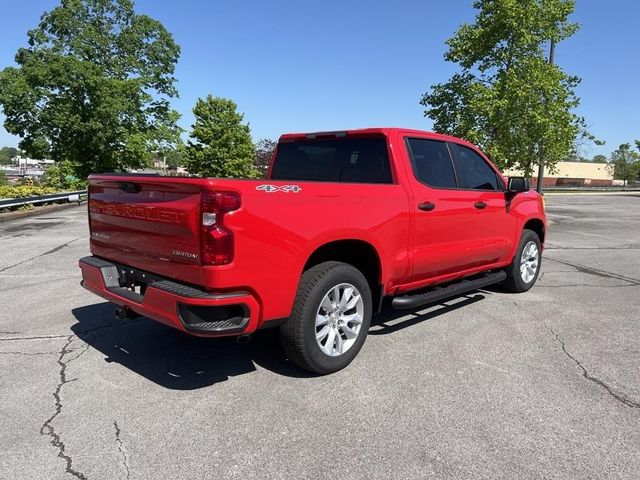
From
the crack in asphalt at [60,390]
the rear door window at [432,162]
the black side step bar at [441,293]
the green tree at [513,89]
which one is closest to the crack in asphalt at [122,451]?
the crack in asphalt at [60,390]

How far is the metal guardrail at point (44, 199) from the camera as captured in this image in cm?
1673

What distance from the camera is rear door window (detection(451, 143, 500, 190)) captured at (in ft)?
16.8

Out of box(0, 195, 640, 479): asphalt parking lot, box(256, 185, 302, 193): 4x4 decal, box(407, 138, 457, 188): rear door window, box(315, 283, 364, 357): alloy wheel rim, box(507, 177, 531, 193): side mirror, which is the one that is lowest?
box(0, 195, 640, 479): asphalt parking lot

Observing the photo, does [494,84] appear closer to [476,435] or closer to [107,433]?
[476,435]

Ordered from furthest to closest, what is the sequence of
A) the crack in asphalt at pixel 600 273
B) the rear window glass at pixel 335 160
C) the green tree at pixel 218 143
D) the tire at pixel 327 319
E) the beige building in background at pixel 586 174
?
the beige building in background at pixel 586 174
the green tree at pixel 218 143
the crack in asphalt at pixel 600 273
the rear window glass at pixel 335 160
the tire at pixel 327 319

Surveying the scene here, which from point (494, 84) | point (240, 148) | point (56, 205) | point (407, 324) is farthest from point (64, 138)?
point (407, 324)

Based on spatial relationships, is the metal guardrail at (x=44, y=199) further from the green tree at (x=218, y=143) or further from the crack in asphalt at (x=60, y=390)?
the green tree at (x=218, y=143)

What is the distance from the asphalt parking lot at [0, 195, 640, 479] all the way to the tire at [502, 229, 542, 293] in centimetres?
57

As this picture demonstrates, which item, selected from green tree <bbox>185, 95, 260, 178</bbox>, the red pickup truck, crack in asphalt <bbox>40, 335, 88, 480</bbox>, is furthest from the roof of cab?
green tree <bbox>185, 95, 260, 178</bbox>

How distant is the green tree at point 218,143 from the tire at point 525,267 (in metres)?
40.9

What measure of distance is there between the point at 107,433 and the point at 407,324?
3.07 meters

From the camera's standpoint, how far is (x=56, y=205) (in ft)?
68.3

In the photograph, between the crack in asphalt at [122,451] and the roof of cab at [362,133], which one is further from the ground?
the roof of cab at [362,133]

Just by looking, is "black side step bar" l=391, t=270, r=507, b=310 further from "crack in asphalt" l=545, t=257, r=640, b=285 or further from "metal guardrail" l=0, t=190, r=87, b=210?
"metal guardrail" l=0, t=190, r=87, b=210
